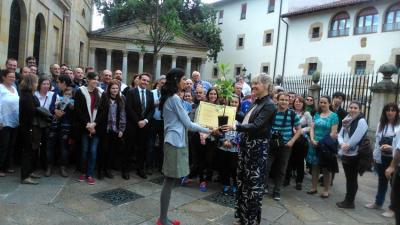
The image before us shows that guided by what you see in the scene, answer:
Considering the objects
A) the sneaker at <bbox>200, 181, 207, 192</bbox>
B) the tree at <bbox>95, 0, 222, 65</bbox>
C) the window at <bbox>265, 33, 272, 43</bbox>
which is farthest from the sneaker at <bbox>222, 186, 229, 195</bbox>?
the tree at <bbox>95, 0, 222, 65</bbox>

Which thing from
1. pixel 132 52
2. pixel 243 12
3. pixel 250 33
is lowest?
pixel 132 52

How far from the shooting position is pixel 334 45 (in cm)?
3127

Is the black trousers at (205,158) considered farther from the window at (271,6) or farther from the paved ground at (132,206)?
the window at (271,6)

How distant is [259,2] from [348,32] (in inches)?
503

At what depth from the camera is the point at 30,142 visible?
6.02 m

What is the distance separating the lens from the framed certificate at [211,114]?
16.4 feet

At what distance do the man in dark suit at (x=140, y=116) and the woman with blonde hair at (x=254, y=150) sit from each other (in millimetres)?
2555

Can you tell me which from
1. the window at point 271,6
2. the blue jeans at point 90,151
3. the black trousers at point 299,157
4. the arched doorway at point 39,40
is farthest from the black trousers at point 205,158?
the window at point 271,6

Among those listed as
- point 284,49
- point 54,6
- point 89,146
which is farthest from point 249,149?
point 284,49

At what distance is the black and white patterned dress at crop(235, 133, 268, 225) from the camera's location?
4652mm

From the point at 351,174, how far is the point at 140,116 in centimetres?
393

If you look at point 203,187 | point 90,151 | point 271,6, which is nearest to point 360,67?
point 271,6

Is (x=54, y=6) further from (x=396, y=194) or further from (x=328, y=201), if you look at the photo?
(x=396, y=194)

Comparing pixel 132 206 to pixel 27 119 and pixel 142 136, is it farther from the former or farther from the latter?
pixel 27 119
